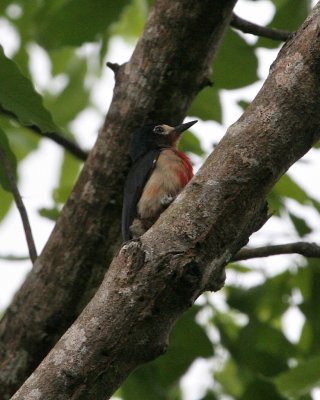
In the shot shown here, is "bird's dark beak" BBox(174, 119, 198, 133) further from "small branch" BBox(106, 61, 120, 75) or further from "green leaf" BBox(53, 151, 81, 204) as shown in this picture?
"green leaf" BBox(53, 151, 81, 204)

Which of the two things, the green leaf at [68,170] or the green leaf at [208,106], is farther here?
the green leaf at [68,170]

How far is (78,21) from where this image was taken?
5.07 metres

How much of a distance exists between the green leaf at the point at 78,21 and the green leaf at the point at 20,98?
1203 millimetres

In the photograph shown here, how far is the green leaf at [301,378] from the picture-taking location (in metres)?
4.45

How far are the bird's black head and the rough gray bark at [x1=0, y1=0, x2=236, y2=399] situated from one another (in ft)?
0.23

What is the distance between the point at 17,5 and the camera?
675 cm

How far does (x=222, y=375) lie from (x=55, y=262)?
2172 millimetres

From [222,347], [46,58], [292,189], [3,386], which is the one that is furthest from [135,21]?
[3,386]

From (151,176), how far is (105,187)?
29.4 inches

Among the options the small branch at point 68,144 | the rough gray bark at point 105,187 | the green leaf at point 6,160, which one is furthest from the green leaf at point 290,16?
the green leaf at point 6,160

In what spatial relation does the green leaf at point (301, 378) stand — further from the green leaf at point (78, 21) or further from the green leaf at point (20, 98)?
the green leaf at point (78, 21)

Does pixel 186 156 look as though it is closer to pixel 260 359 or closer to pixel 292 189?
pixel 292 189

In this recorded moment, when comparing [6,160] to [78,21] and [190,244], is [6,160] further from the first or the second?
[190,244]

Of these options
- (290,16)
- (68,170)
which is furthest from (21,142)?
(290,16)
